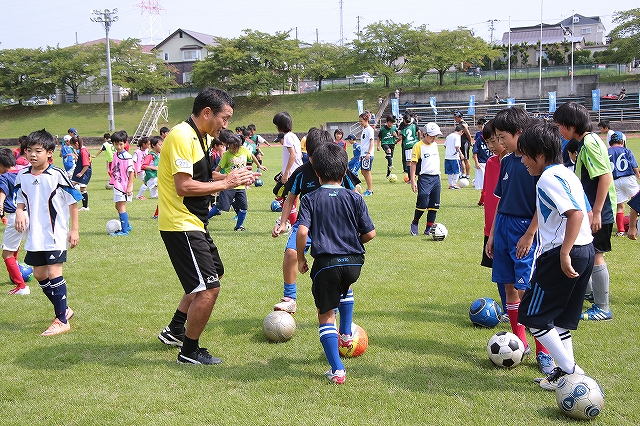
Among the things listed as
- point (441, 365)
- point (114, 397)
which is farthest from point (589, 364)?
point (114, 397)

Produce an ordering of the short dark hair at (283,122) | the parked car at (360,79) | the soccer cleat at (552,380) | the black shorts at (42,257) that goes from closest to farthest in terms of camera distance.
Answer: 1. the soccer cleat at (552,380)
2. the black shorts at (42,257)
3. the short dark hair at (283,122)
4. the parked car at (360,79)

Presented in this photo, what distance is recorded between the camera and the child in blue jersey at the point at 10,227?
7766 millimetres

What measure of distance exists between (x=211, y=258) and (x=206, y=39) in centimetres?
8234

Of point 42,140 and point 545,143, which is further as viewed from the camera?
point 42,140

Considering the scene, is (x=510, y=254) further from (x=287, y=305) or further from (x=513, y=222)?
(x=287, y=305)

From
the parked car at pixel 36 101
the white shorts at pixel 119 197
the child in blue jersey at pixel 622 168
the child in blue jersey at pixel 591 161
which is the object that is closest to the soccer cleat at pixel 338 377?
the child in blue jersey at pixel 591 161

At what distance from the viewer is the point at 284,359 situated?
→ 211 inches

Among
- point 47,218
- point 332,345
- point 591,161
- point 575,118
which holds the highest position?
point 575,118

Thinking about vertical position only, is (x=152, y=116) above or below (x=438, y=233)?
above

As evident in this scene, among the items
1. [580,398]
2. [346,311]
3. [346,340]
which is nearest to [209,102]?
[346,311]

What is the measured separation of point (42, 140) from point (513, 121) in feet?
15.5

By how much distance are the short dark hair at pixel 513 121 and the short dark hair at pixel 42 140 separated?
181 inches

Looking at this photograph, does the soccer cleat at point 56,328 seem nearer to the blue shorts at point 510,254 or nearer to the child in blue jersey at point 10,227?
the child in blue jersey at point 10,227

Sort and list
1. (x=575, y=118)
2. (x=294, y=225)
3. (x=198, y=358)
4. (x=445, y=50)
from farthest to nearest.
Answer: (x=445, y=50)
(x=294, y=225)
(x=575, y=118)
(x=198, y=358)
